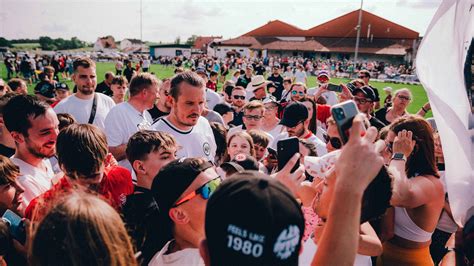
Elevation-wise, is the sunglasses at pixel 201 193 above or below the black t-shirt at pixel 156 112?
above

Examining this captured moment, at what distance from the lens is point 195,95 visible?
371 cm

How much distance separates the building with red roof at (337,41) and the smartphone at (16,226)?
199 ft

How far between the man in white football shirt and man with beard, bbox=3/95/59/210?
44.4 inches

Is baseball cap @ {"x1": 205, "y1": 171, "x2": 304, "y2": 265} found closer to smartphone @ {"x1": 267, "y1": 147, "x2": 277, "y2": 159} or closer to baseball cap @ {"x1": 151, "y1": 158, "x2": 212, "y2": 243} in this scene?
baseball cap @ {"x1": 151, "y1": 158, "x2": 212, "y2": 243}

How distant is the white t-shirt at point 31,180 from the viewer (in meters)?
2.58

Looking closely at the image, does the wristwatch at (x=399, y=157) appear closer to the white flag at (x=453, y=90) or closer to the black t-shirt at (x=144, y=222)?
the white flag at (x=453, y=90)

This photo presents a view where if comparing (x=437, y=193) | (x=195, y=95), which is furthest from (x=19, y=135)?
(x=437, y=193)

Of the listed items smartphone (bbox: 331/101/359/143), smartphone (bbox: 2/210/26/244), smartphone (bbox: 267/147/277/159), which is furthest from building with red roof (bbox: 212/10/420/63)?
smartphone (bbox: 331/101/359/143)

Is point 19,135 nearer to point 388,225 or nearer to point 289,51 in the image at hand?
point 388,225

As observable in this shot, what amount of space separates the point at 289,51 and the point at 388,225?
68942mm

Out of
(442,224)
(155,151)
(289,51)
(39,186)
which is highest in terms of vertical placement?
(289,51)

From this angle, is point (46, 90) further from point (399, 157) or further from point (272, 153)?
point (399, 157)

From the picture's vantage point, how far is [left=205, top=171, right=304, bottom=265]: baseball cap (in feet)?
3.43

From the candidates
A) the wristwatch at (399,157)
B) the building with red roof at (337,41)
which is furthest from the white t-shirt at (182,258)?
the building with red roof at (337,41)
